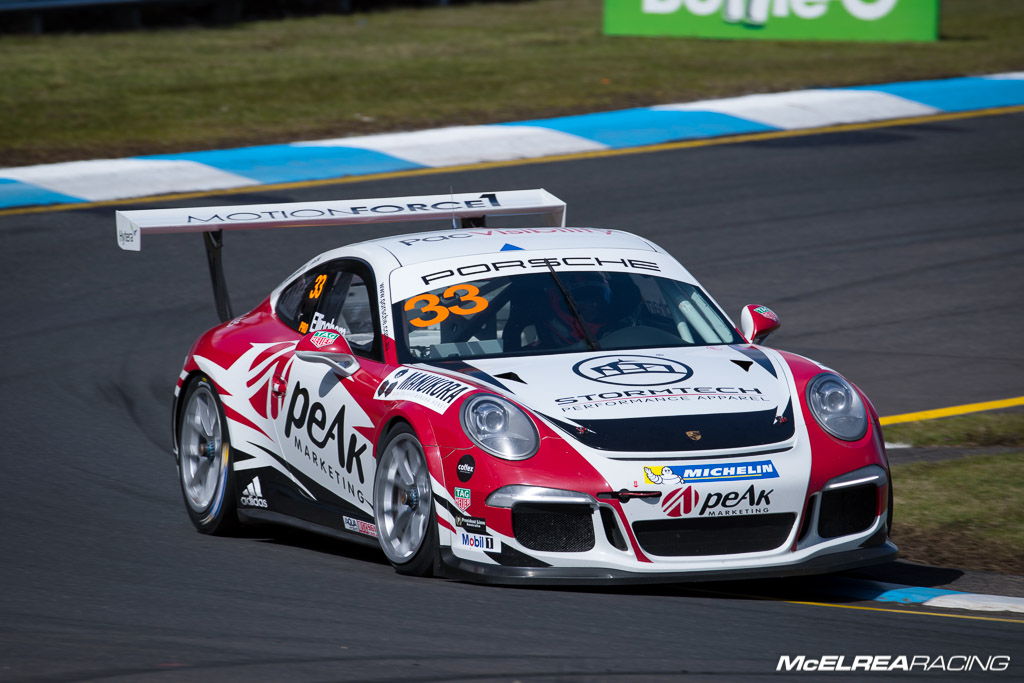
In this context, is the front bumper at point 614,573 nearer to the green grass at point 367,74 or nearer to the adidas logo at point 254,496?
the adidas logo at point 254,496

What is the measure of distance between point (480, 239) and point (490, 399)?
1.45 metres

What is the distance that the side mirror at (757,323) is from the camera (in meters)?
6.87

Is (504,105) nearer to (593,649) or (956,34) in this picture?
(956,34)

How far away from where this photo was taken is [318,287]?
7.47 m

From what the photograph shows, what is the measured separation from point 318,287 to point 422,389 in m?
1.40

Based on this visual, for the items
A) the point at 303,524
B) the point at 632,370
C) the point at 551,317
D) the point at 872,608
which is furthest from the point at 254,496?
the point at 872,608

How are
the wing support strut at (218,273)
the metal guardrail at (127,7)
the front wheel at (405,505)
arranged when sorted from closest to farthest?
the front wheel at (405,505) < the wing support strut at (218,273) < the metal guardrail at (127,7)

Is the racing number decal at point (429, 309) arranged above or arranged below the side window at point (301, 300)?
above

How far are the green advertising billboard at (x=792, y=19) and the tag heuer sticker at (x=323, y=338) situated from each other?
15.7 metres

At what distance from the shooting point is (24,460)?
8336mm

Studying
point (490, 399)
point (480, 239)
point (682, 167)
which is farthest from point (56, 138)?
point (490, 399)

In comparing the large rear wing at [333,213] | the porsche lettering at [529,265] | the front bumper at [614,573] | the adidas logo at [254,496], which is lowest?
the adidas logo at [254,496]

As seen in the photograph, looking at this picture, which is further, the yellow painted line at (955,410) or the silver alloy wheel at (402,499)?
the yellow painted line at (955,410)

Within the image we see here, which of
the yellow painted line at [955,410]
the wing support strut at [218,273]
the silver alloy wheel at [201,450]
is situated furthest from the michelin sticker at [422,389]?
the yellow painted line at [955,410]
